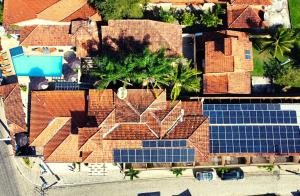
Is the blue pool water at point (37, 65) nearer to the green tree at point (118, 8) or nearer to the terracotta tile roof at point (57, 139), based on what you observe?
the terracotta tile roof at point (57, 139)

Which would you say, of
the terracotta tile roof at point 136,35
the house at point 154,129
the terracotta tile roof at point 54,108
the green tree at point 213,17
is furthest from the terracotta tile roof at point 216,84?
the terracotta tile roof at point 54,108

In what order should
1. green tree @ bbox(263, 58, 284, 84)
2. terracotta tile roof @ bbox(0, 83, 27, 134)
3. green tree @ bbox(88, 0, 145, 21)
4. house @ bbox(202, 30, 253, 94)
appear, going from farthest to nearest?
green tree @ bbox(263, 58, 284, 84) < terracotta tile roof @ bbox(0, 83, 27, 134) < green tree @ bbox(88, 0, 145, 21) < house @ bbox(202, 30, 253, 94)

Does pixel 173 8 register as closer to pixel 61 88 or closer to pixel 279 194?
pixel 61 88

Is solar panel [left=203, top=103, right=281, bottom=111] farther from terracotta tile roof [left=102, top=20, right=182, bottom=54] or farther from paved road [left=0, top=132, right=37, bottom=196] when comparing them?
paved road [left=0, top=132, right=37, bottom=196]

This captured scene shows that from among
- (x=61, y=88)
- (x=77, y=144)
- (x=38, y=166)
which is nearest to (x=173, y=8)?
(x=61, y=88)

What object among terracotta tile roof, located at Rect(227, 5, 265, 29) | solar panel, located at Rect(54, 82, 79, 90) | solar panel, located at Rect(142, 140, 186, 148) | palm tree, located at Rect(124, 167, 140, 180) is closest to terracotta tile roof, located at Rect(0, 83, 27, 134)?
solar panel, located at Rect(54, 82, 79, 90)

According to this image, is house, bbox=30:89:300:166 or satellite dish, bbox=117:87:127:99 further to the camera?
satellite dish, bbox=117:87:127:99
